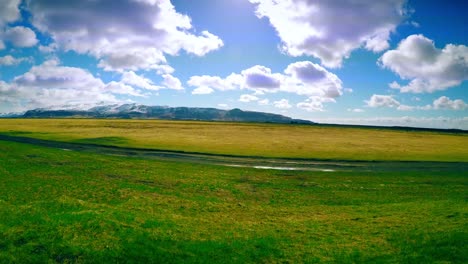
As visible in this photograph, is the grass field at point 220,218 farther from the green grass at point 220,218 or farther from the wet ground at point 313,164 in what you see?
the wet ground at point 313,164

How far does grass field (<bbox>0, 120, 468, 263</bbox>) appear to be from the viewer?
52.6 feet

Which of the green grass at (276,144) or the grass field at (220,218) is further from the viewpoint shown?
the green grass at (276,144)

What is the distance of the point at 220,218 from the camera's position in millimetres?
22859

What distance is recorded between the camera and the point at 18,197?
25125 millimetres

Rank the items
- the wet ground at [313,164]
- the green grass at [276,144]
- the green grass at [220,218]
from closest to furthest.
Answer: the green grass at [220,218]
the wet ground at [313,164]
the green grass at [276,144]

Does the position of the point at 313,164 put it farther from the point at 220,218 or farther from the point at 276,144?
the point at 220,218

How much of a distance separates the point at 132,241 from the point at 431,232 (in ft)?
57.3

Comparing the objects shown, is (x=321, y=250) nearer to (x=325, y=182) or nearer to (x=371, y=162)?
(x=325, y=182)

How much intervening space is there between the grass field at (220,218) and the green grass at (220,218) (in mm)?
81

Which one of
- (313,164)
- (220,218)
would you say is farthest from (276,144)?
(220,218)

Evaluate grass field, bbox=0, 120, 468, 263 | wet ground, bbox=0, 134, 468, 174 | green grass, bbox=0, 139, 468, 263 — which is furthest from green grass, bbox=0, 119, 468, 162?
green grass, bbox=0, 139, 468, 263

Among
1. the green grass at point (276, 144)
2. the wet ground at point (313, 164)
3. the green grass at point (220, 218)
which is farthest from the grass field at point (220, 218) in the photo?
the green grass at point (276, 144)

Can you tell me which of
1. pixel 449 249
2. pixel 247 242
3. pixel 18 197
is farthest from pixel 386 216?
pixel 18 197

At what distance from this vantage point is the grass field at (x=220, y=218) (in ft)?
52.6
